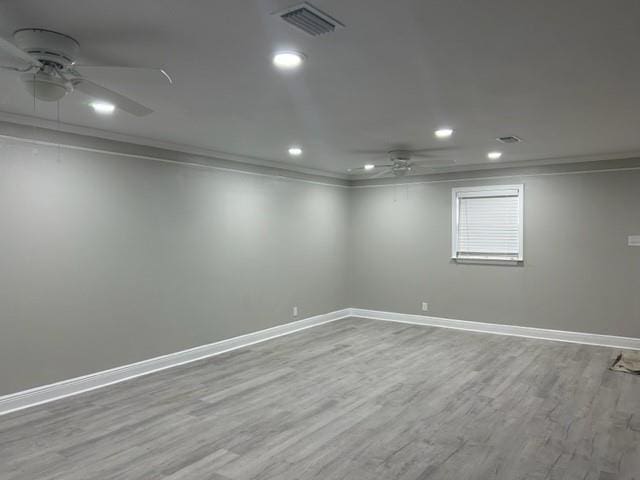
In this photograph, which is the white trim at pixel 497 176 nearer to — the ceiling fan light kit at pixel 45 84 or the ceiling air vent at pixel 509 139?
the ceiling air vent at pixel 509 139

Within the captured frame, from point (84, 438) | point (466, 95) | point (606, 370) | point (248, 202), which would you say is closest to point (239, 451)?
point (84, 438)

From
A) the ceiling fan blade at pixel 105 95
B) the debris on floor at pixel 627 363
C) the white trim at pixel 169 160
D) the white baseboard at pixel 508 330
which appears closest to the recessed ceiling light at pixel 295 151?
the white trim at pixel 169 160

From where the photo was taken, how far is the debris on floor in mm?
4877

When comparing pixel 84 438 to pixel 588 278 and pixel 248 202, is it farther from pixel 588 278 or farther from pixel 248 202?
pixel 588 278

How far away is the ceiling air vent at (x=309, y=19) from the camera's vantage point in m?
2.02

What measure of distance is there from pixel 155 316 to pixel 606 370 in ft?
15.9

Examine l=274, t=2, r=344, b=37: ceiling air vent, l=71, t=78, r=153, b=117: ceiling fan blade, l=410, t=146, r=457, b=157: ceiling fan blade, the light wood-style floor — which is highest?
l=410, t=146, r=457, b=157: ceiling fan blade

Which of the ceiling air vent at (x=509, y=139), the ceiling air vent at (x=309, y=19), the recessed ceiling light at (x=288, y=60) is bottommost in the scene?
the ceiling air vent at (x=309, y=19)

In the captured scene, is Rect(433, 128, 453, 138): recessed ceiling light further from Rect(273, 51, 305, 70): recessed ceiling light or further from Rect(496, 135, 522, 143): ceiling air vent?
Rect(273, 51, 305, 70): recessed ceiling light

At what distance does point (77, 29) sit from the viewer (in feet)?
7.34

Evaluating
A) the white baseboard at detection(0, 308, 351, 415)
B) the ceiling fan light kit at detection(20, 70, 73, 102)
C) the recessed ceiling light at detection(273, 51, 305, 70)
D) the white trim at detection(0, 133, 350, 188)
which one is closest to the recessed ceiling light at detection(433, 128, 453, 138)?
the recessed ceiling light at detection(273, 51, 305, 70)

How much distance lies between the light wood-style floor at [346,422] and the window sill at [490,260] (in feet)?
4.74

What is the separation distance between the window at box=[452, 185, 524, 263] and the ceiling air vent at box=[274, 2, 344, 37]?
17.0 feet

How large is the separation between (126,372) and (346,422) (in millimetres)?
2387
